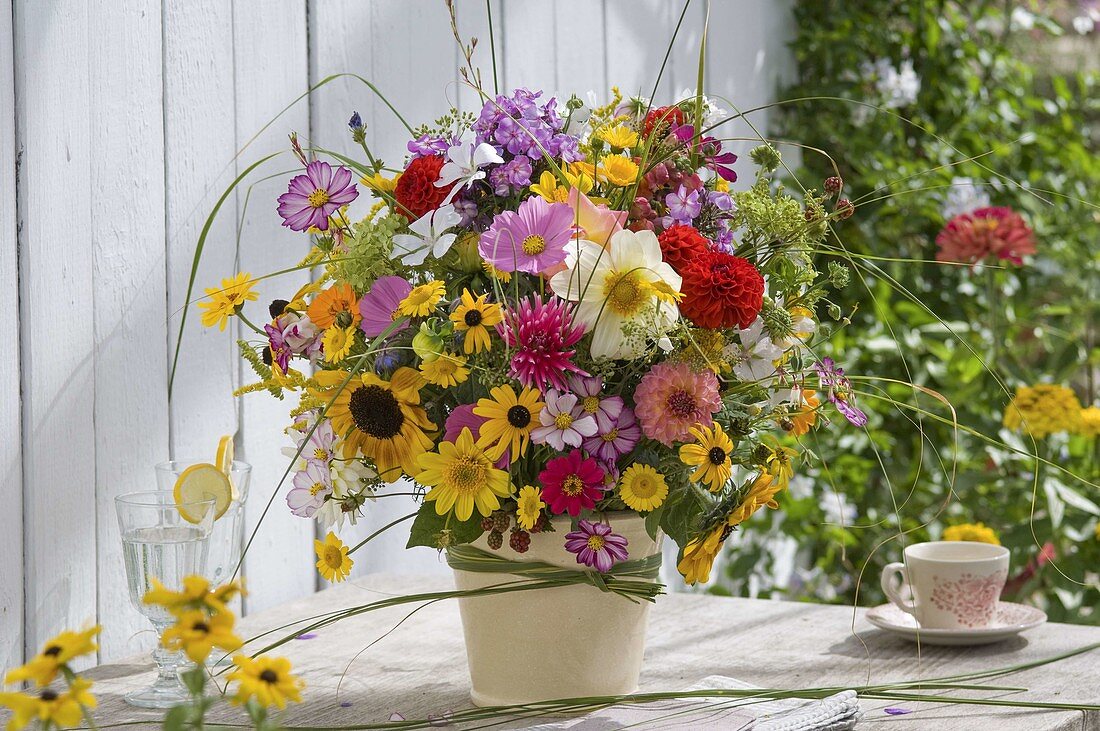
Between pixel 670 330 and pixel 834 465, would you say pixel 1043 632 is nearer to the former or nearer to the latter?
pixel 670 330

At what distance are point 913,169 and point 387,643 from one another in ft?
4.93

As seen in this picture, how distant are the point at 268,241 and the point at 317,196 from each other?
49 centimetres

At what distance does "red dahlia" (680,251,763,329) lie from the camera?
0.78 meters

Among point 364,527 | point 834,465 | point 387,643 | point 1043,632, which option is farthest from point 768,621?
point 834,465

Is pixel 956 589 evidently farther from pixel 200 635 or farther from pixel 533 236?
pixel 200 635

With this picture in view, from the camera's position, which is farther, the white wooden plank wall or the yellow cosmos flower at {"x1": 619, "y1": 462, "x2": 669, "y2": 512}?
the white wooden plank wall

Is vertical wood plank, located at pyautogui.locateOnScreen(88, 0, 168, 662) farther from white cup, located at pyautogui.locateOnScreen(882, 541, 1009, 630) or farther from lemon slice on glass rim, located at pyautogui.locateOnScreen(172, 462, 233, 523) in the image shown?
white cup, located at pyautogui.locateOnScreen(882, 541, 1009, 630)

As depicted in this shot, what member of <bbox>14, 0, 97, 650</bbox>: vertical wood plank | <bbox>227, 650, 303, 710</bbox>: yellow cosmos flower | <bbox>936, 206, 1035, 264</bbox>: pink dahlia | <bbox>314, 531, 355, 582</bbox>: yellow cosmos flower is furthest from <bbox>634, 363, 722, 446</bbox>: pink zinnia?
<bbox>936, 206, 1035, 264</bbox>: pink dahlia

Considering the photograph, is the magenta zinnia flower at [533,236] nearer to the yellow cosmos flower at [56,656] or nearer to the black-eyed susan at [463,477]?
the black-eyed susan at [463,477]

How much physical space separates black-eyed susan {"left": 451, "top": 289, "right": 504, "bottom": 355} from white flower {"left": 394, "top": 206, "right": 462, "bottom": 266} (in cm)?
5

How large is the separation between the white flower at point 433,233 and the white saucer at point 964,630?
22.1 inches

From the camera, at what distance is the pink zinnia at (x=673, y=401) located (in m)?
0.79

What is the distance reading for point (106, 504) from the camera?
44.4 inches

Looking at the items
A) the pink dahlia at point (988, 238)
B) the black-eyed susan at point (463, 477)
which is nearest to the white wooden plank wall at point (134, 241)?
the black-eyed susan at point (463, 477)
